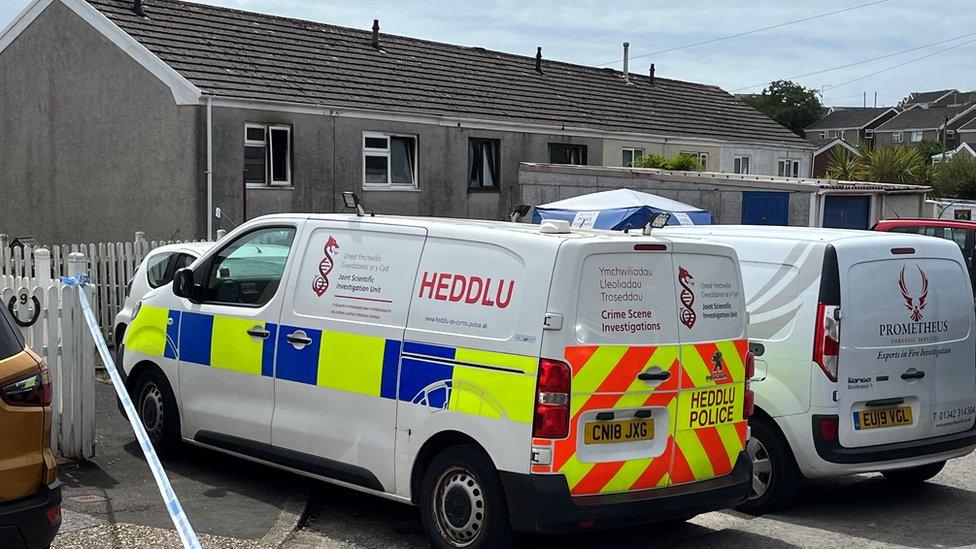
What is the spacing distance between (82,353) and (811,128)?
11726cm

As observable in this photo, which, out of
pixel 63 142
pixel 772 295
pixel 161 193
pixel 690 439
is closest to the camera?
pixel 690 439

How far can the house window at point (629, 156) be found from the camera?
2872cm

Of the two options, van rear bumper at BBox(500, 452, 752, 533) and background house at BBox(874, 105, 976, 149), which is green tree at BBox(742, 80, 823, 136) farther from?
van rear bumper at BBox(500, 452, 752, 533)

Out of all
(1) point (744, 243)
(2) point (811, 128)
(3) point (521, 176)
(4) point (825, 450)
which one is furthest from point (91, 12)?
(2) point (811, 128)

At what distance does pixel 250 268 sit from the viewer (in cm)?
784

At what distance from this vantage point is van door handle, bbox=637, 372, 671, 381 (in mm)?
6027

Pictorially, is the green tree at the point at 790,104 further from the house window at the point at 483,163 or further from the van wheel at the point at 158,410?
the van wheel at the point at 158,410

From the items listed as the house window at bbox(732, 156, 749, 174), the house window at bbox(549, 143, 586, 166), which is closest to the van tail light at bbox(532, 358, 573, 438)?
the house window at bbox(549, 143, 586, 166)

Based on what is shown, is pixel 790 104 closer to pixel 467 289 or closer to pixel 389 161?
pixel 389 161

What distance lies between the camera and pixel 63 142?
2134 cm

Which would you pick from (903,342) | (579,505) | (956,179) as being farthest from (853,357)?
(956,179)

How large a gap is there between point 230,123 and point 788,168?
21.7 metres

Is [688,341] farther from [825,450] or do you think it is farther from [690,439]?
[825,450]

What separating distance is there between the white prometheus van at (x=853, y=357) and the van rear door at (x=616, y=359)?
5.07ft
